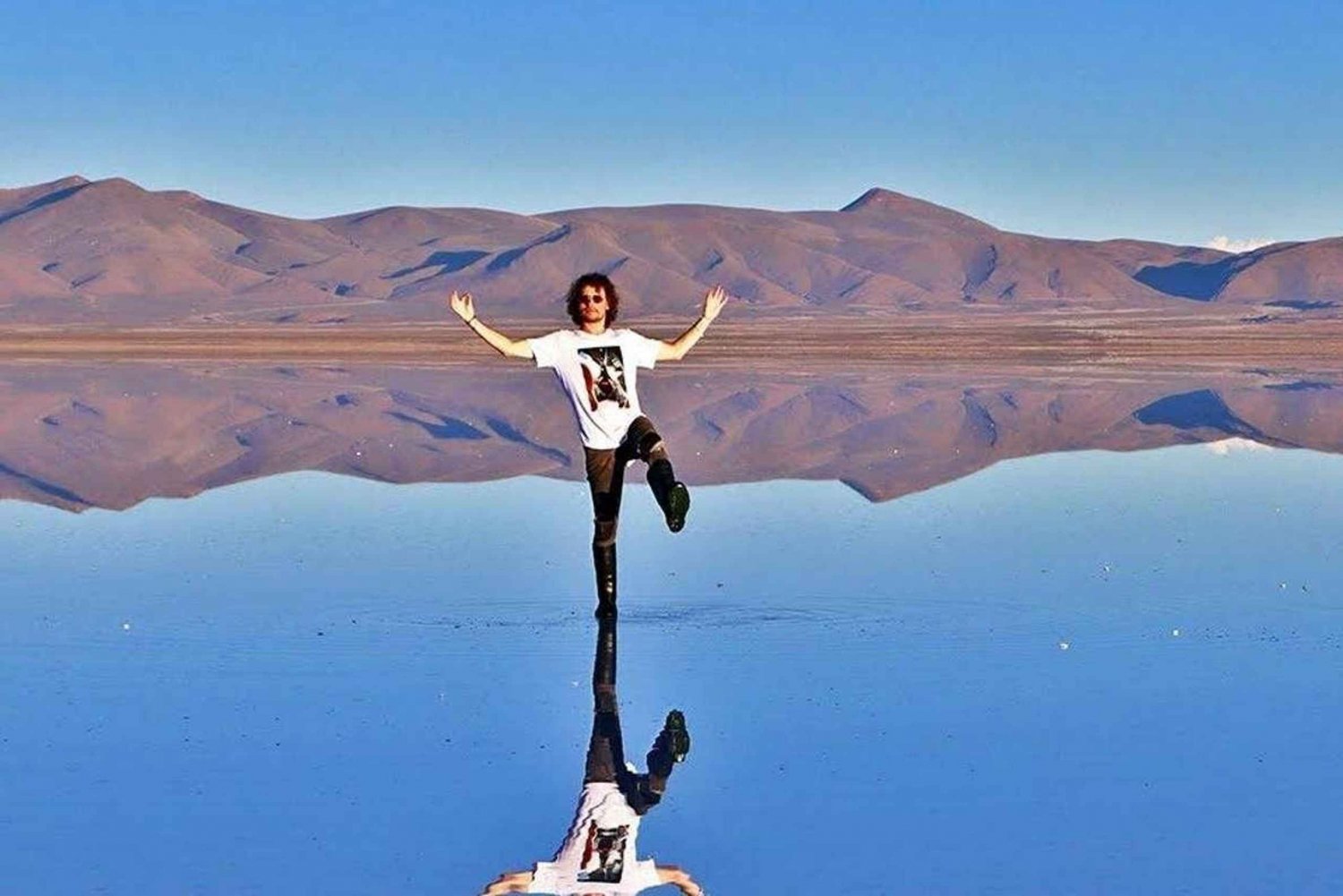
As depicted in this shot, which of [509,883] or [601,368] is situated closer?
[509,883]

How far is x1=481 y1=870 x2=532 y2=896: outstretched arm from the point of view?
560 cm

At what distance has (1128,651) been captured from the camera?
9.04 metres

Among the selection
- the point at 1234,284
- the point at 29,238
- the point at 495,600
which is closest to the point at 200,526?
the point at 495,600

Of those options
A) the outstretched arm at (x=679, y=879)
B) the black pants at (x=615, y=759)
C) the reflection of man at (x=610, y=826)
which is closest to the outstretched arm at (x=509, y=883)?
the reflection of man at (x=610, y=826)

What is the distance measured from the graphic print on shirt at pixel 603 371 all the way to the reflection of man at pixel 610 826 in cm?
197

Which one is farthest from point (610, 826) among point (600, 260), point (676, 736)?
point (600, 260)

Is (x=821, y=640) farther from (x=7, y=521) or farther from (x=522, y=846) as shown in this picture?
(x=7, y=521)

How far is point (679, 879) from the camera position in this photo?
575 cm

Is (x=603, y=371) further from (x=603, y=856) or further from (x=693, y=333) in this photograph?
(x=603, y=856)

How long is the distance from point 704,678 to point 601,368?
68.9 inches

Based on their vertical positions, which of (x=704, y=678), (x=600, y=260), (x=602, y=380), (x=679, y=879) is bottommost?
(x=679, y=879)

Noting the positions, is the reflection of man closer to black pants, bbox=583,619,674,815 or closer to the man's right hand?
black pants, bbox=583,619,674,815

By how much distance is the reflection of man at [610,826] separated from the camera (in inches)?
224

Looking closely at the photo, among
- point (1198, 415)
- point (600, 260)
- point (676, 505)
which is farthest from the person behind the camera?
point (600, 260)
